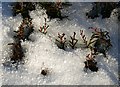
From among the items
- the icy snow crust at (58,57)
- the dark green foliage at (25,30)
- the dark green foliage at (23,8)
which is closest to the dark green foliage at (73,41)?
the icy snow crust at (58,57)

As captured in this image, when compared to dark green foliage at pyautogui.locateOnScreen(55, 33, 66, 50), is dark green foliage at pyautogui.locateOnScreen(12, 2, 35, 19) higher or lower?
higher

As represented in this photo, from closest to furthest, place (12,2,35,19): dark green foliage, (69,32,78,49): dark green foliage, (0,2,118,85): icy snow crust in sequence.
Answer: (0,2,118,85): icy snow crust < (69,32,78,49): dark green foliage < (12,2,35,19): dark green foliage

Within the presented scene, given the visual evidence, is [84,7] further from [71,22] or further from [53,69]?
[53,69]

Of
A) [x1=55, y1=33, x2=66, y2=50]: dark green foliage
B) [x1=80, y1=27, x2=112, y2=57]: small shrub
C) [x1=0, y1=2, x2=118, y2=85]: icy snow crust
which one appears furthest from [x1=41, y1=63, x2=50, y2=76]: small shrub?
[x1=80, y1=27, x2=112, y2=57]: small shrub

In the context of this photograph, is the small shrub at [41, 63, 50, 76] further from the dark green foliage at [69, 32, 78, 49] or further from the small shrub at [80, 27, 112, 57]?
the small shrub at [80, 27, 112, 57]

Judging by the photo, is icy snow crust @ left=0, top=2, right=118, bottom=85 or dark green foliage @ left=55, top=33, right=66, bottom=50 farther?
dark green foliage @ left=55, top=33, right=66, bottom=50

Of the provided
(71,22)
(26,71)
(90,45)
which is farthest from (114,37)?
(26,71)

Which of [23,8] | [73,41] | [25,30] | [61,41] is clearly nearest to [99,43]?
[73,41]

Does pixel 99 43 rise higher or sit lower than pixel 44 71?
higher

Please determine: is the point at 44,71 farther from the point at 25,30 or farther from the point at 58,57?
the point at 25,30
